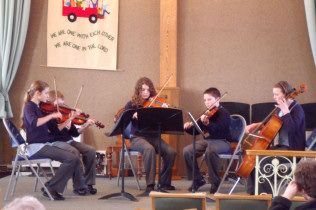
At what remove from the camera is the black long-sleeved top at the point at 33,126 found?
20.2ft

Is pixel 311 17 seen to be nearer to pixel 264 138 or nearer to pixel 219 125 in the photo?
pixel 219 125

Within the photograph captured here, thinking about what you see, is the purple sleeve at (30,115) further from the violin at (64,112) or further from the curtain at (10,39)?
the curtain at (10,39)

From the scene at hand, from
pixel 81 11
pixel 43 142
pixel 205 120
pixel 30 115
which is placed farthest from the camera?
pixel 81 11

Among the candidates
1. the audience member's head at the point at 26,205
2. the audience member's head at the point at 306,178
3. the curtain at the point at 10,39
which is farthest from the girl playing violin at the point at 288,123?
the curtain at the point at 10,39

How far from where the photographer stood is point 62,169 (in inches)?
244

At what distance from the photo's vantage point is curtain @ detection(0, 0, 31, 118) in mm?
8258

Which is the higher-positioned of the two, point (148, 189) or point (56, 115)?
point (56, 115)

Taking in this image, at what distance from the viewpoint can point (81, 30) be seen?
27.9 feet

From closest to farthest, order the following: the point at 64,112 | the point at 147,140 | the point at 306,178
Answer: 1. the point at 306,178
2. the point at 64,112
3. the point at 147,140

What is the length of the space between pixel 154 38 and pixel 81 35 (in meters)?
1.02

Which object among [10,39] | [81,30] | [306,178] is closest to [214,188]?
[81,30]

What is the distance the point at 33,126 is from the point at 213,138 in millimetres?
2060

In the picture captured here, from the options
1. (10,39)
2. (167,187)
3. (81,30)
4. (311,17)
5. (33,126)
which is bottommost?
(167,187)

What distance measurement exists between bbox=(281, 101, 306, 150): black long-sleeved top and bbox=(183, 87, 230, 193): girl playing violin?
1.09m
